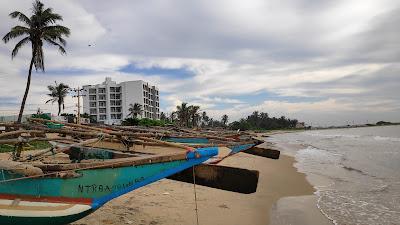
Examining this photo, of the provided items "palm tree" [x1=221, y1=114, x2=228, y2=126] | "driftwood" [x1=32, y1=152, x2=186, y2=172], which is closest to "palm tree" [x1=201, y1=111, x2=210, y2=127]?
"palm tree" [x1=221, y1=114, x2=228, y2=126]

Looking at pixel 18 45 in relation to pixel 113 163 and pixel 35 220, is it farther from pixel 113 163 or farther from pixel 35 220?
pixel 113 163

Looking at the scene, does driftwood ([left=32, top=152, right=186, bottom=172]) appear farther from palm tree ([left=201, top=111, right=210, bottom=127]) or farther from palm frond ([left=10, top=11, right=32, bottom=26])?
palm tree ([left=201, top=111, right=210, bottom=127])

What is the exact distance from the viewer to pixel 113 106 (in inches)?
3652

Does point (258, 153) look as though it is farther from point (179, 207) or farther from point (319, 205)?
point (179, 207)

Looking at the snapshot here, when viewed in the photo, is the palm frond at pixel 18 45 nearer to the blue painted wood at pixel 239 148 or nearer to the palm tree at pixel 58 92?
the blue painted wood at pixel 239 148

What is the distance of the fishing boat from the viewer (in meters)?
4.67

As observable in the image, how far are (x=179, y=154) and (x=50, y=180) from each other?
177 cm

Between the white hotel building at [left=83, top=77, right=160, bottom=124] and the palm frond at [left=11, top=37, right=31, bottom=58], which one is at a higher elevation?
the white hotel building at [left=83, top=77, right=160, bottom=124]

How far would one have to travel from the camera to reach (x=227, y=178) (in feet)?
20.2

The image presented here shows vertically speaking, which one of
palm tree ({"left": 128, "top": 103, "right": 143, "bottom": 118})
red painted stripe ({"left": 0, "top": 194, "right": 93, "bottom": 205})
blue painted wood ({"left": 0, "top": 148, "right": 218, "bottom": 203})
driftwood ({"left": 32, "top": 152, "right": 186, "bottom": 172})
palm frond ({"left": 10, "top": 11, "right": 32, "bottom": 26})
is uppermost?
palm frond ({"left": 10, "top": 11, "right": 32, "bottom": 26})

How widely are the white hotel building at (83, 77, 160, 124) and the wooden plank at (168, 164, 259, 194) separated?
83171 millimetres

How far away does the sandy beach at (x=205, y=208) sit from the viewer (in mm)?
6859

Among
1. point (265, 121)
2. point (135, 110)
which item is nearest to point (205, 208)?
point (135, 110)

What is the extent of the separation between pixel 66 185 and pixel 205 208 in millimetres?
4159
